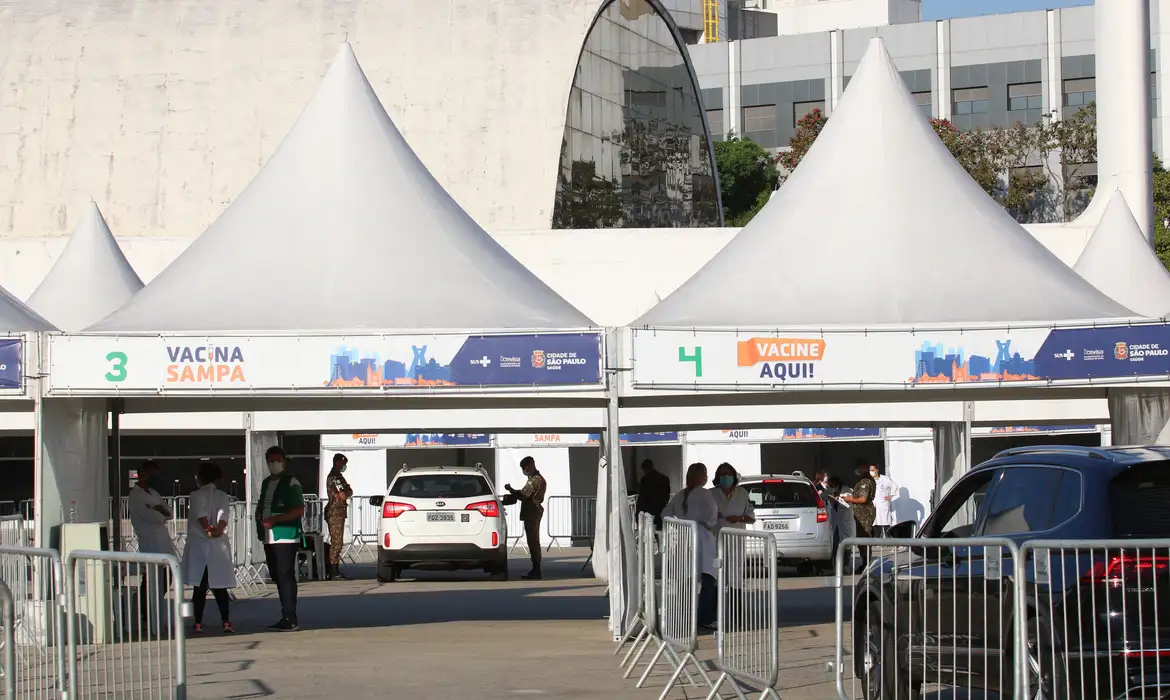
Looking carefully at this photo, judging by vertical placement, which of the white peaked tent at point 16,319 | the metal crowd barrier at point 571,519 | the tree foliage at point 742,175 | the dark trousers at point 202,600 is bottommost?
the metal crowd barrier at point 571,519

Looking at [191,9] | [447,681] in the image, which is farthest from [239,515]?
[191,9]

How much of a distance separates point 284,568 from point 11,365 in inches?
121

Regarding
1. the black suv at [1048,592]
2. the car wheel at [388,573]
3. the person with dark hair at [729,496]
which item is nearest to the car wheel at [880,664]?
the black suv at [1048,592]

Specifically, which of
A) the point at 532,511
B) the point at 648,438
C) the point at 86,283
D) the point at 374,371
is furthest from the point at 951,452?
the point at 86,283

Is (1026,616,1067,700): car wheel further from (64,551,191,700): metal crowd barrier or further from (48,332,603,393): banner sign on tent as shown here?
(48,332,603,393): banner sign on tent

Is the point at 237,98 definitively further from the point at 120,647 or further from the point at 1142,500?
the point at 1142,500

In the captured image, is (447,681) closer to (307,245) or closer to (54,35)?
(307,245)

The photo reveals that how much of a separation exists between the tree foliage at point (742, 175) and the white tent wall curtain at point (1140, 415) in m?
62.0

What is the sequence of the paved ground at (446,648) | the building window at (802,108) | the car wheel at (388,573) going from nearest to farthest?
the paved ground at (446,648), the car wheel at (388,573), the building window at (802,108)

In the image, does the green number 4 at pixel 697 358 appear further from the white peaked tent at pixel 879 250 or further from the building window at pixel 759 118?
the building window at pixel 759 118

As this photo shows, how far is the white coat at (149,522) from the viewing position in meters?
15.3

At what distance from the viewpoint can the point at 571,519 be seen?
33188 millimetres

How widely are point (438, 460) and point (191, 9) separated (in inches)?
474

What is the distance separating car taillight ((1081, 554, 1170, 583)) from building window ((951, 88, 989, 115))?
7708cm
